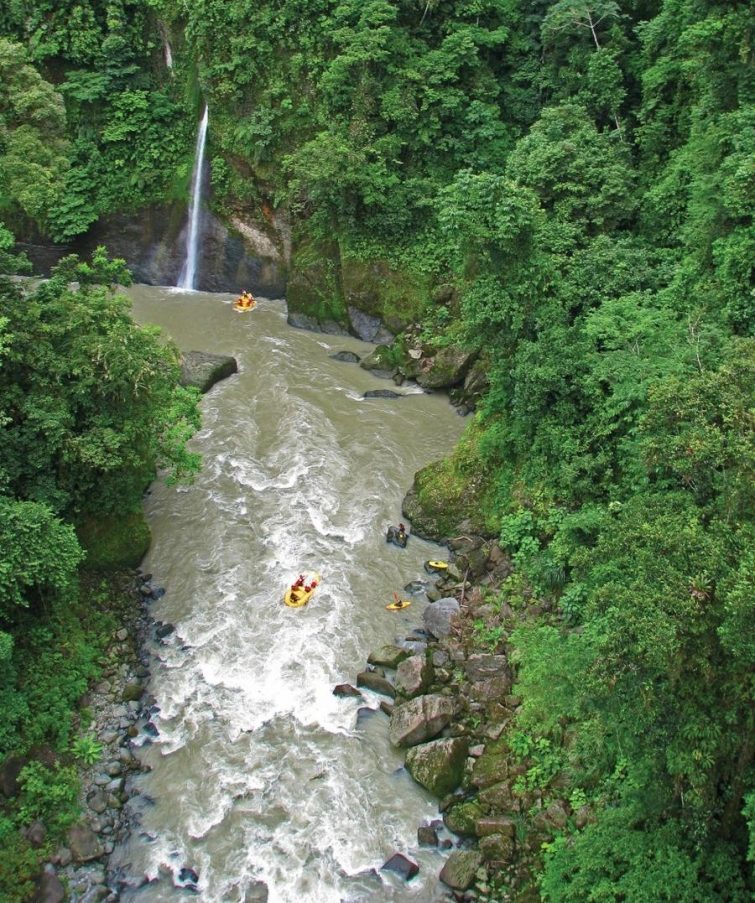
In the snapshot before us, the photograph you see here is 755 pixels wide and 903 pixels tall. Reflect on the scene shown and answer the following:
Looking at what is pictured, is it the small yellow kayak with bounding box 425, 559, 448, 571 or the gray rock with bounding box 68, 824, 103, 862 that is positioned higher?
the small yellow kayak with bounding box 425, 559, 448, 571

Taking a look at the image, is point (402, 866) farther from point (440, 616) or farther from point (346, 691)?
point (440, 616)

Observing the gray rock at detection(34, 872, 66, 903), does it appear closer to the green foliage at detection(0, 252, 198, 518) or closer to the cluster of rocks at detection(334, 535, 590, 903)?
the cluster of rocks at detection(334, 535, 590, 903)

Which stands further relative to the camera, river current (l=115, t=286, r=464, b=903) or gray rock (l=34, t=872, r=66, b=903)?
river current (l=115, t=286, r=464, b=903)

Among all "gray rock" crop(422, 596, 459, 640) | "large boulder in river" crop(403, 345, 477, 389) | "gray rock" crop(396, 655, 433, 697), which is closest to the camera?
"gray rock" crop(396, 655, 433, 697)

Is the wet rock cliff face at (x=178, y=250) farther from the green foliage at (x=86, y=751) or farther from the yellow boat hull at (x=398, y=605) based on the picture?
the green foliage at (x=86, y=751)

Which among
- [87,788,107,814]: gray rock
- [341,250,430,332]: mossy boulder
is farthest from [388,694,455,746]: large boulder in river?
[341,250,430,332]: mossy boulder

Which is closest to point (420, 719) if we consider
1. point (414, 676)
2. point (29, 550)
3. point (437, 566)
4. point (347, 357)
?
point (414, 676)

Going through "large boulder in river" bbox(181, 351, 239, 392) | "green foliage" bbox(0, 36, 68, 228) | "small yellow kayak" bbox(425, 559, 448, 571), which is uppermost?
"green foliage" bbox(0, 36, 68, 228)

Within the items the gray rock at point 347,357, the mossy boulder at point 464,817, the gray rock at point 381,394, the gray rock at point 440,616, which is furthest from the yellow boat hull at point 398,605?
the gray rock at point 347,357
